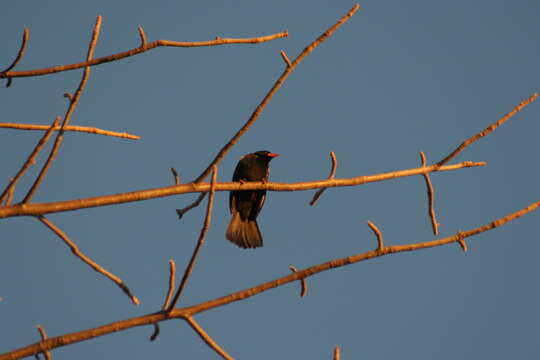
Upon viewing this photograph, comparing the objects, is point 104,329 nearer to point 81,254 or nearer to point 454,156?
point 81,254

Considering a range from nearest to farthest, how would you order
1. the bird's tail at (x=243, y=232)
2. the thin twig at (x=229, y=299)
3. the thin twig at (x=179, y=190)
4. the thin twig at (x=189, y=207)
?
the thin twig at (x=229, y=299) → the thin twig at (x=179, y=190) → the thin twig at (x=189, y=207) → the bird's tail at (x=243, y=232)

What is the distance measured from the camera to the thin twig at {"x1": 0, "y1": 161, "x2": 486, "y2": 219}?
2754 mm

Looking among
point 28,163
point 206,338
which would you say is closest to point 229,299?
point 206,338

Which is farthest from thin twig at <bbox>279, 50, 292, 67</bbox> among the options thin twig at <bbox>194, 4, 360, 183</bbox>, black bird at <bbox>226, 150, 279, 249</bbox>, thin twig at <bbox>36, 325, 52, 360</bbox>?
black bird at <bbox>226, 150, 279, 249</bbox>

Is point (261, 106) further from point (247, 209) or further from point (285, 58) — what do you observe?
point (247, 209)

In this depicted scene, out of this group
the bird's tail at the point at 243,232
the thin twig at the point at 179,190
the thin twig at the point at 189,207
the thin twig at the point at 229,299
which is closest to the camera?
the thin twig at the point at 229,299

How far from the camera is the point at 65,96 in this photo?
3.10 metres

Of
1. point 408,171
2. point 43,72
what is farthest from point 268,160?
point 43,72

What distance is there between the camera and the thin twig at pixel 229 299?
247 centimetres

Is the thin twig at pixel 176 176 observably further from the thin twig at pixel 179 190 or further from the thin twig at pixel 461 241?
the thin twig at pixel 461 241

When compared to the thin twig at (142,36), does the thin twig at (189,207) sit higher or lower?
lower

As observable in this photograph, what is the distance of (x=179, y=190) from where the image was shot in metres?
3.21

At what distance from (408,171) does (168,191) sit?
114 cm

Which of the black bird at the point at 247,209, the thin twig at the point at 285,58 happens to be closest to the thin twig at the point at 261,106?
the thin twig at the point at 285,58
